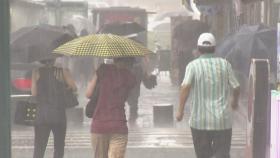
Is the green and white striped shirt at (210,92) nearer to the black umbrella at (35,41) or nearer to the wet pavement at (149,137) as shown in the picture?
the wet pavement at (149,137)

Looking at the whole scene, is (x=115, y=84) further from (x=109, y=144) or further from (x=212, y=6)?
(x=212, y=6)

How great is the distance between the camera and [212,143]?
21.3 ft

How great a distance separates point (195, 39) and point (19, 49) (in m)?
2.31

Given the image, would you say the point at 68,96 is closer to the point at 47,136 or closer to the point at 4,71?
the point at 47,136

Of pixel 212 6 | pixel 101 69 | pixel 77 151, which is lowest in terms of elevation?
pixel 77 151

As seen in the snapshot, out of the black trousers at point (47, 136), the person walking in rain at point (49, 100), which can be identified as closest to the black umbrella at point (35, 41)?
the person walking in rain at point (49, 100)

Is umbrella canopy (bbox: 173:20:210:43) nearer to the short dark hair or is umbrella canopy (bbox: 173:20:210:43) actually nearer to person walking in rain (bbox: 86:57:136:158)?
the short dark hair

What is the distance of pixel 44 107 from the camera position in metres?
7.26

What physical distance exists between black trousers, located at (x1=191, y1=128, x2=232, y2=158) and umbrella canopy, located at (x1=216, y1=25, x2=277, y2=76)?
1486 millimetres

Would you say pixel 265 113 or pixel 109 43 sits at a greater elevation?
pixel 109 43

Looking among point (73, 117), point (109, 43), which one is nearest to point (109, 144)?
point (109, 43)

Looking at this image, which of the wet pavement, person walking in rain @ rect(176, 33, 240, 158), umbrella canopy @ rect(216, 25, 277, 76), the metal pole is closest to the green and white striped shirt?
person walking in rain @ rect(176, 33, 240, 158)

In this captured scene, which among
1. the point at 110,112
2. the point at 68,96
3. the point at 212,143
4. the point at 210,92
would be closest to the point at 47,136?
the point at 68,96

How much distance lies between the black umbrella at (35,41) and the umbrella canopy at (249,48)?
186 centimetres
